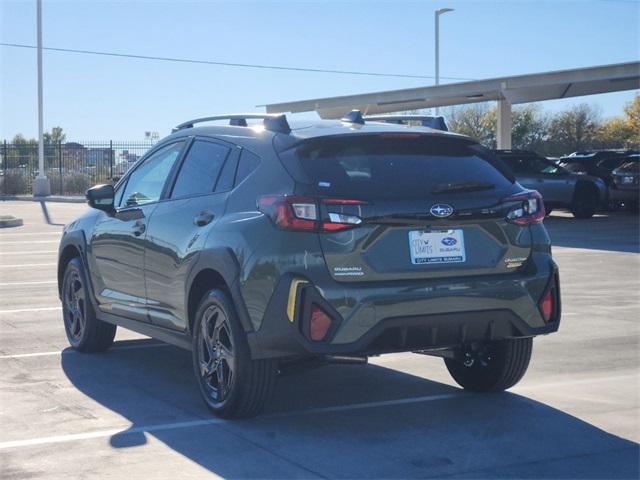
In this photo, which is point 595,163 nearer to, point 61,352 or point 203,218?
point 61,352

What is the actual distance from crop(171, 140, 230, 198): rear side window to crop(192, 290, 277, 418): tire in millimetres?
854

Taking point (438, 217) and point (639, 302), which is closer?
point (438, 217)

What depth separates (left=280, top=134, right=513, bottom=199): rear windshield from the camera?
6.04 metres

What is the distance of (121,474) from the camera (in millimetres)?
5289

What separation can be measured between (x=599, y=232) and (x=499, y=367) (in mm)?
17063

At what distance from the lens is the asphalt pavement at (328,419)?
5.45 m

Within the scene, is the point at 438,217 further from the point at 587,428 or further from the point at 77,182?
the point at 77,182

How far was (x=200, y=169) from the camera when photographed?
7148 mm

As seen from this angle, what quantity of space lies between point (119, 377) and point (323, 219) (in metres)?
2.63

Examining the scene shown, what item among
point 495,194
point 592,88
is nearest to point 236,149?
point 495,194

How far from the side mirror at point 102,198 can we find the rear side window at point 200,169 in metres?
1.02

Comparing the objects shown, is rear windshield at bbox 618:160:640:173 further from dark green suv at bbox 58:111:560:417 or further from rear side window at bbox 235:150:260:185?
rear side window at bbox 235:150:260:185

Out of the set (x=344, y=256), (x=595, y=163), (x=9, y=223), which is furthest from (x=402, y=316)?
(x=595, y=163)

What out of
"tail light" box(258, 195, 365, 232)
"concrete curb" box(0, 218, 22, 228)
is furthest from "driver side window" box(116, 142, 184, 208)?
"concrete curb" box(0, 218, 22, 228)
